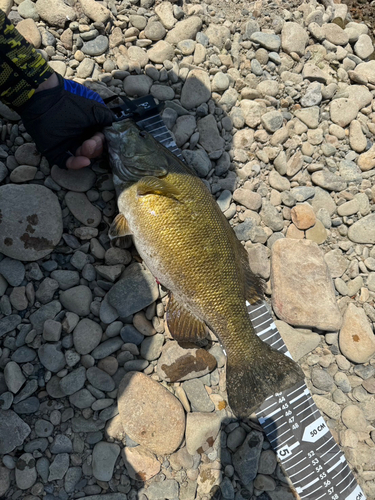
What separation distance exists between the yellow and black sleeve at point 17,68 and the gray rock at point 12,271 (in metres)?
1.27

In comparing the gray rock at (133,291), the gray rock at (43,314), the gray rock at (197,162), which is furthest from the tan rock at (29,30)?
the gray rock at (43,314)

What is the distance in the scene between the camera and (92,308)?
3021mm

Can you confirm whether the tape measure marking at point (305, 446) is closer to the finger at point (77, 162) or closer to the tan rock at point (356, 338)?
the tan rock at point (356, 338)

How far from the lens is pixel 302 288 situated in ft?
11.1

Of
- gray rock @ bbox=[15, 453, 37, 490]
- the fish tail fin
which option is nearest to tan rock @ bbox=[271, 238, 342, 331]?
the fish tail fin

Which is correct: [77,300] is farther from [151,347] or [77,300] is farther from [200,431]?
[200,431]

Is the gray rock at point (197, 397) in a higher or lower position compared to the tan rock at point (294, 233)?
lower

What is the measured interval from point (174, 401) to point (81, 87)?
114 inches

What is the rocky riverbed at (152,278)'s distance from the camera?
2.85 metres

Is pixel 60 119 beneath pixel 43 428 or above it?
above

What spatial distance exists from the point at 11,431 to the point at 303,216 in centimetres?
325

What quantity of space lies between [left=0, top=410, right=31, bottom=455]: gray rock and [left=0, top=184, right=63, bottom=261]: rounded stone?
4.07 ft

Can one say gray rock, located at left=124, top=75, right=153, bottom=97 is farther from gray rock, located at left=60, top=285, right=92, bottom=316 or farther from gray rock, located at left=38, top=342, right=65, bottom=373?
gray rock, located at left=38, top=342, right=65, bottom=373

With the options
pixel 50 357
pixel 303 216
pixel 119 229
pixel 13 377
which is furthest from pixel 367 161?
pixel 13 377
